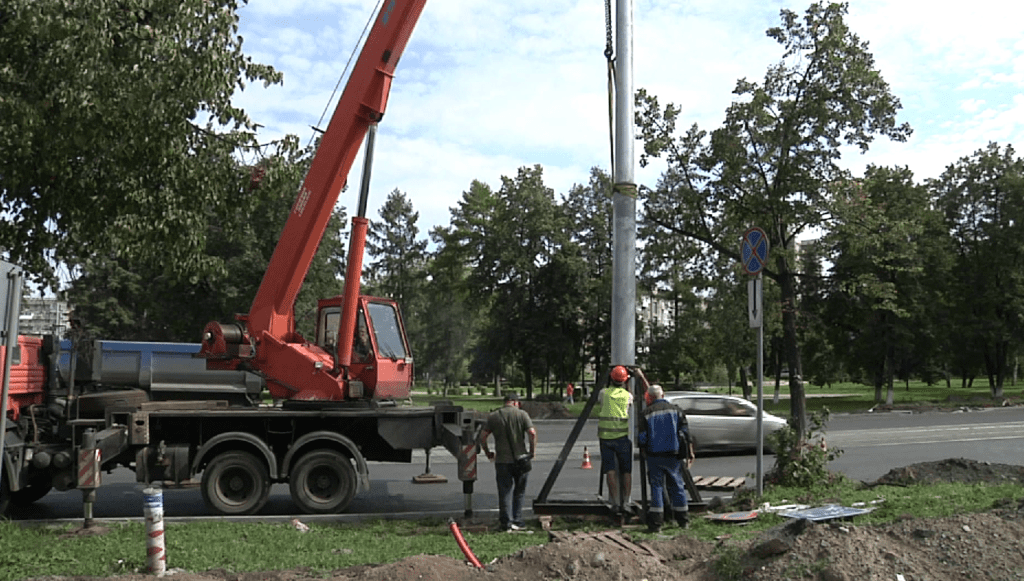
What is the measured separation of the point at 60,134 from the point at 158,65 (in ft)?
4.45

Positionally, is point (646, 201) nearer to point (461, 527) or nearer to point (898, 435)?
point (898, 435)

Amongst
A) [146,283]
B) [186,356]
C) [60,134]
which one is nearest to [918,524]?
[186,356]

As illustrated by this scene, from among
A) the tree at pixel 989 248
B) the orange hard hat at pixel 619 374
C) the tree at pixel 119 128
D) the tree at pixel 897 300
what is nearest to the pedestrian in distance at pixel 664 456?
the orange hard hat at pixel 619 374

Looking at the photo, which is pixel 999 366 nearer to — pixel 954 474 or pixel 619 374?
pixel 954 474

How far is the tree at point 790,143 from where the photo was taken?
20.4 metres

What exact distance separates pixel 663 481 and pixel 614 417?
3.01 feet

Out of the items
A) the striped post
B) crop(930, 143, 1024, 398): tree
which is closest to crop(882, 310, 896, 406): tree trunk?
crop(930, 143, 1024, 398): tree

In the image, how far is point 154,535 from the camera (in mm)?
7363

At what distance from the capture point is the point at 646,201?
2339 cm

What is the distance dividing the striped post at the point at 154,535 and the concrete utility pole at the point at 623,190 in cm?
531

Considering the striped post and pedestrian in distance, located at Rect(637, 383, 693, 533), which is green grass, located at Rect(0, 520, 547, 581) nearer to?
the striped post

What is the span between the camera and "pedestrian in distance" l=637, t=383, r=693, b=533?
31.0 feet

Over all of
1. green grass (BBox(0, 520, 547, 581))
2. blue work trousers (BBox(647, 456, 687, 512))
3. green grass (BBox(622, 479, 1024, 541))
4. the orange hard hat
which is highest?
the orange hard hat

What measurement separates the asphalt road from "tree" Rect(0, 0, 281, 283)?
3282 millimetres
